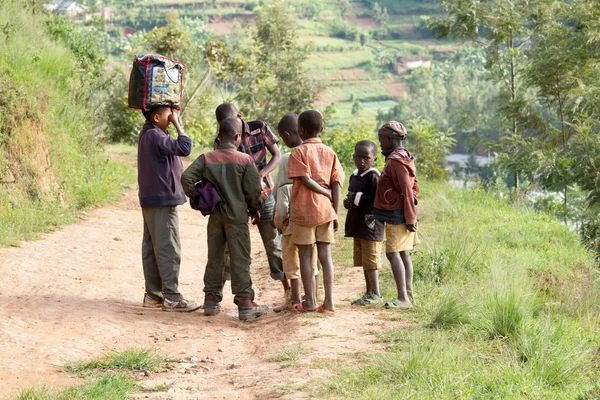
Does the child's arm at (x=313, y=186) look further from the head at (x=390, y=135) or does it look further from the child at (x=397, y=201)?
the head at (x=390, y=135)

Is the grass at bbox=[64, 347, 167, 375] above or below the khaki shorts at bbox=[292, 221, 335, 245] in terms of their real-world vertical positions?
below

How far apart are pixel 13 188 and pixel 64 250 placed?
186 centimetres

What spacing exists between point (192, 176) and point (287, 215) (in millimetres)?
844

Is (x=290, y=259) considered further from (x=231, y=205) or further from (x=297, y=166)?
(x=297, y=166)

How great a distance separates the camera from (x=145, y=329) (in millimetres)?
6270

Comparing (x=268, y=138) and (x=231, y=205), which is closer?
(x=231, y=205)

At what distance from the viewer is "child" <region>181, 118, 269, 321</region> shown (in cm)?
655

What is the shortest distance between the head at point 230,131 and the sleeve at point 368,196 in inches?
44.6

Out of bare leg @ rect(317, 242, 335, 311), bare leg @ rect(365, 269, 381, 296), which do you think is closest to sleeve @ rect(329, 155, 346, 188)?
bare leg @ rect(317, 242, 335, 311)

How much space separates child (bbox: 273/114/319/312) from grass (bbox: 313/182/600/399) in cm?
82

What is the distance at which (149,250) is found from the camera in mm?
7074

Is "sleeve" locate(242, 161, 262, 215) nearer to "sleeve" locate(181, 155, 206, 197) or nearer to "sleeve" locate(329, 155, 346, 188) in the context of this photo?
"sleeve" locate(181, 155, 206, 197)

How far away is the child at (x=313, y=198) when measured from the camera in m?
6.41

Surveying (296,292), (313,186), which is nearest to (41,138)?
(296,292)
